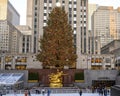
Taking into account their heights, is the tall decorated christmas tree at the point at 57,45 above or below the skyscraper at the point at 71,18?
below

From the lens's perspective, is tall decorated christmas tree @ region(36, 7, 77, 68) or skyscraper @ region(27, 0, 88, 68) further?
skyscraper @ region(27, 0, 88, 68)

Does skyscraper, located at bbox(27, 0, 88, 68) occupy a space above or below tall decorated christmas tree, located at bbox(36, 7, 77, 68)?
above

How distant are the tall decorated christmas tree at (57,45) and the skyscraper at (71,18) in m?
43.7

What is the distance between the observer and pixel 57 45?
81.7m

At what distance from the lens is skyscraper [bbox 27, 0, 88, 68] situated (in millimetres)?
129625

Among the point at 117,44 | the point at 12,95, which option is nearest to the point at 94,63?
the point at 117,44

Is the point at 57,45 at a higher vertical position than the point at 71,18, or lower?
lower

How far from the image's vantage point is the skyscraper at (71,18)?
12962 cm

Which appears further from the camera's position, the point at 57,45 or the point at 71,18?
the point at 71,18

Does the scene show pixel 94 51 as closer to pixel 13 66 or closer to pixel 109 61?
pixel 109 61

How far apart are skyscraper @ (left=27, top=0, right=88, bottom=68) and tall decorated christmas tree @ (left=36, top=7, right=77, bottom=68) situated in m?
43.7

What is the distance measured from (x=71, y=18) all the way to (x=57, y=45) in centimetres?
5187

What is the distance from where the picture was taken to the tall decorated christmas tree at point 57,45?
266ft

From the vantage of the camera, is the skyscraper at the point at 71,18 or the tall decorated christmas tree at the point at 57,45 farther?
the skyscraper at the point at 71,18
